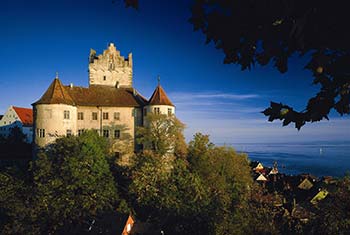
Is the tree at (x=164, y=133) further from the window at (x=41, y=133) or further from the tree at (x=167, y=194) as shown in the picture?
the window at (x=41, y=133)

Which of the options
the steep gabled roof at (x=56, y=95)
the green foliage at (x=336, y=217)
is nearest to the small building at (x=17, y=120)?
the steep gabled roof at (x=56, y=95)

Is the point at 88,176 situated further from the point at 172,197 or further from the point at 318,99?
the point at 318,99

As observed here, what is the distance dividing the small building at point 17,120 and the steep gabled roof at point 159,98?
36633mm

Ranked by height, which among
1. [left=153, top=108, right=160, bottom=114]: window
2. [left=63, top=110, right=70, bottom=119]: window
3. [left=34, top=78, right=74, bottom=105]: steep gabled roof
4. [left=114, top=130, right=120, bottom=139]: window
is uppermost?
[left=34, top=78, right=74, bottom=105]: steep gabled roof

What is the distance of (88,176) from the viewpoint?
1126 inches

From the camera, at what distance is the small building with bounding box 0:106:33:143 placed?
63.2m

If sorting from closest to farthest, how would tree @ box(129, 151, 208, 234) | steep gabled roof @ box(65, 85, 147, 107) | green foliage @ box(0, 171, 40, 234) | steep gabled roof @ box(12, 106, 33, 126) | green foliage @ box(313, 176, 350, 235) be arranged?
green foliage @ box(313, 176, 350, 235), green foliage @ box(0, 171, 40, 234), tree @ box(129, 151, 208, 234), steep gabled roof @ box(65, 85, 147, 107), steep gabled roof @ box(12, 106, 33, 126)

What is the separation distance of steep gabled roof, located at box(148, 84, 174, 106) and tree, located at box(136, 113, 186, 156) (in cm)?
220

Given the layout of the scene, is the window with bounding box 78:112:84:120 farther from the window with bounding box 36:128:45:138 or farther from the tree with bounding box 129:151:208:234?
the tree with bounding box 129:151:208:234

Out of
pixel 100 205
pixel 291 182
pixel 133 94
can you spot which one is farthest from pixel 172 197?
pixel 291 182

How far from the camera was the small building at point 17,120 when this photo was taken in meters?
63.2

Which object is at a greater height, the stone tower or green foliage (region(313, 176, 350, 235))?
the stone tower

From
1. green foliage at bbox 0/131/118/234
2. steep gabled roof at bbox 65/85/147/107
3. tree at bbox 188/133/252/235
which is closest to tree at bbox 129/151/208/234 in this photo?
tree at bbox 188/133/252/235

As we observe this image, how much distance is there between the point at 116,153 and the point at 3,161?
1496cm
